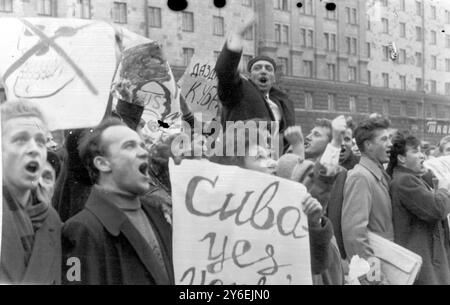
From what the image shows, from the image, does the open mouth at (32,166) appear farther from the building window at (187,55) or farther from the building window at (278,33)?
the building window at (278,33)

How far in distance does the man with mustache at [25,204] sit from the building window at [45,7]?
0.36 m

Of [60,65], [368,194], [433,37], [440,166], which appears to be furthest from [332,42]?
[60,65]

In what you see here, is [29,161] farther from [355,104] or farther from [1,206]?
[355,104]

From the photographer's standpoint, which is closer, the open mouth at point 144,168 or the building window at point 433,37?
the open mouth at point 144,168

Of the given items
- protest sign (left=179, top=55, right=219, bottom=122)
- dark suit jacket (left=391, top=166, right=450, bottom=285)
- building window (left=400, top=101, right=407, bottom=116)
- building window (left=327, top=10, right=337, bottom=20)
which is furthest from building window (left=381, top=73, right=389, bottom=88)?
protest sign (left=179, top=55, right=219, bottom=122)

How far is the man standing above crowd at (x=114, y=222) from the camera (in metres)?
3.41

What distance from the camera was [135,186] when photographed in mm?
3479

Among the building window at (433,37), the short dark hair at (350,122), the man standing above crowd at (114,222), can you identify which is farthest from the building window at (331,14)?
the man standing above crowd at (114,222)

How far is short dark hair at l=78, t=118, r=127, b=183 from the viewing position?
135 inches

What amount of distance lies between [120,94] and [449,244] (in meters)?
1.89

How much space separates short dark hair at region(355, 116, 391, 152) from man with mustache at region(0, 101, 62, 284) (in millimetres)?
1457

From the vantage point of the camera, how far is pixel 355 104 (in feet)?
13.0

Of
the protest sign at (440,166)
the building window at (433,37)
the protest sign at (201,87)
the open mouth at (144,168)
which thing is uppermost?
the building window at (433,37)

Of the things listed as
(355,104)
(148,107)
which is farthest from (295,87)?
(148,107)
